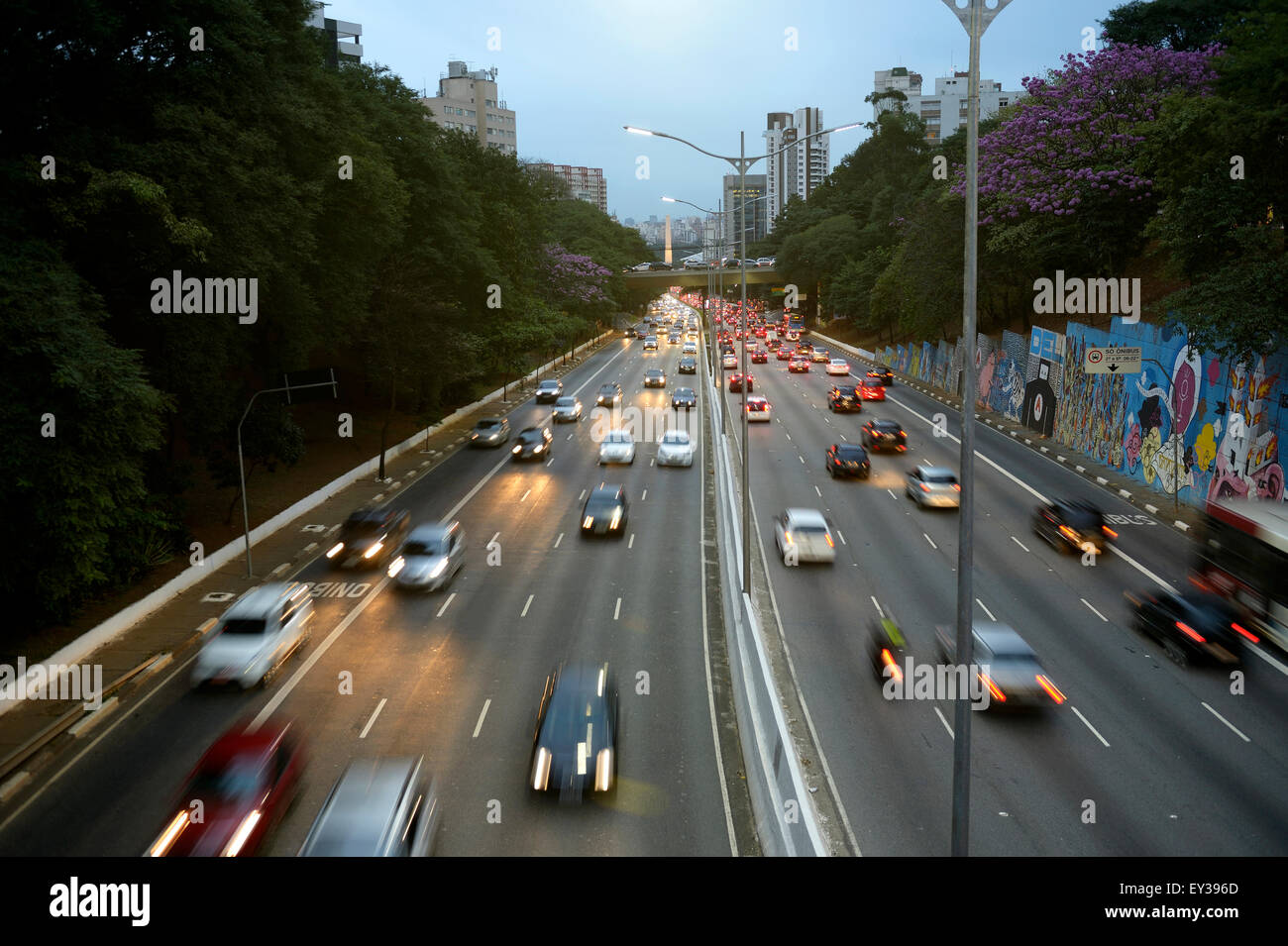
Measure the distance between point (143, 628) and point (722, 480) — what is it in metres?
20.7

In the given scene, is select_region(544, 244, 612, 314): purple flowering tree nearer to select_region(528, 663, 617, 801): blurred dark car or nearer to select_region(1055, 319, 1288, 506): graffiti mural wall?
select_region(1055, 319, 1288, 506): graffiti mural wall

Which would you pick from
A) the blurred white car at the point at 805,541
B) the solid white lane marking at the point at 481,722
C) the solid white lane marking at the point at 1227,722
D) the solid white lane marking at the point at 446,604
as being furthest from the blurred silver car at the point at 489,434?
the solid white lane marking at the point at 1227,722

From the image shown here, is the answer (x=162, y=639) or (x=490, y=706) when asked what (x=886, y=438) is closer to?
(x=490, y=706)

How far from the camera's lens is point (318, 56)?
33.8m

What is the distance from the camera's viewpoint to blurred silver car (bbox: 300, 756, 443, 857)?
38.9 ft

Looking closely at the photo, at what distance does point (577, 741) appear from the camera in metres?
15.3

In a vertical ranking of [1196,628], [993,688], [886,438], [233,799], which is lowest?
[233,799]

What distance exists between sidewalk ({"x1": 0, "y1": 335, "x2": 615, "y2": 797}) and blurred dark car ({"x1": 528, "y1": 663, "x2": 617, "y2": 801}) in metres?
9.33

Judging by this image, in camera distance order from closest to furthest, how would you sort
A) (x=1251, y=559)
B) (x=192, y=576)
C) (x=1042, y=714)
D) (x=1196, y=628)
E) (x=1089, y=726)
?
1. (x=1089, y=726)
2. (x=1042, y=714)
3. (x=1196, y=628)
4. (x=1251, y=559)
5. (x=192, y=576)

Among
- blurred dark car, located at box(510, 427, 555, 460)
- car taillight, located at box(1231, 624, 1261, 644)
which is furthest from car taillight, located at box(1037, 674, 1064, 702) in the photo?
blurred dark car, located at box(510, 427, 555, 460)

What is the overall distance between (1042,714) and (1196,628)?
4906mm

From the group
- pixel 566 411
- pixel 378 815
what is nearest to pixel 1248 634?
pixel 378 815

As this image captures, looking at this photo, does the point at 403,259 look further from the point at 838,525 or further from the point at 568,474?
the point at 838,525
